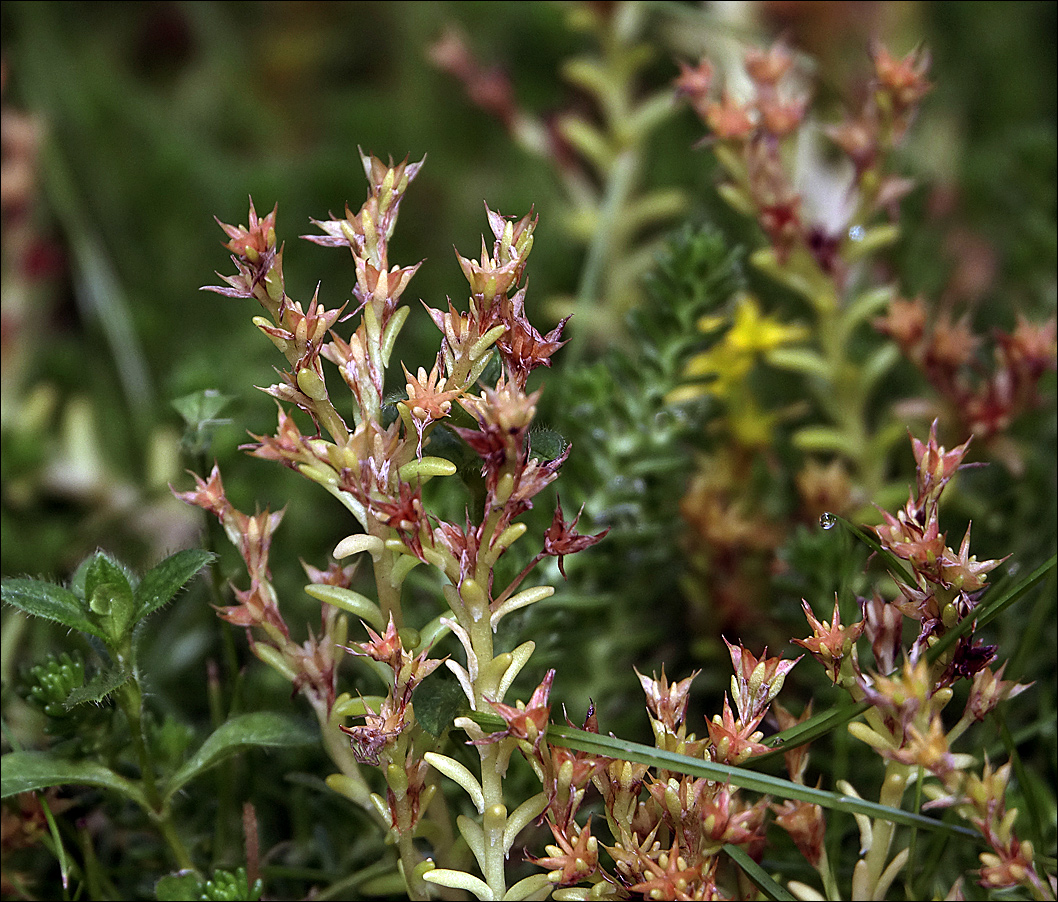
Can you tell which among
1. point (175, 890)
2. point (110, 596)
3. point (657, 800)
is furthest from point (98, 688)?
point (657, 800)

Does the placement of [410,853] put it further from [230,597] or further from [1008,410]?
[1008,410]

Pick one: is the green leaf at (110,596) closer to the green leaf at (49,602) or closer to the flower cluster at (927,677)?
the green leaf at (49,602)

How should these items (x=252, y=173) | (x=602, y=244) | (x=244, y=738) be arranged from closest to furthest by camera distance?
(x=244, y=738) < (x=602, y=244) < (x=252, y=173)

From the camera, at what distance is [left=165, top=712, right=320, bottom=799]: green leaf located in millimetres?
770


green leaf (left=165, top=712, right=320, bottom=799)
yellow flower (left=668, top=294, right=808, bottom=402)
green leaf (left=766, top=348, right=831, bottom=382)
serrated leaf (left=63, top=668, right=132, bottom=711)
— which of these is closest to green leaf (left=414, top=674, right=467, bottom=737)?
green leaf (left=165, top=712, right=320, bottom=799)

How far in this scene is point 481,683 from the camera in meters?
0.68

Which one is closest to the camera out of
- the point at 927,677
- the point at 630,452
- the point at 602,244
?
the point at 927,677

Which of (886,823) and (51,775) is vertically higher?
(51,775)

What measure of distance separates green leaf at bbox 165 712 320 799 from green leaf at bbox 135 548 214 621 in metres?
0.11

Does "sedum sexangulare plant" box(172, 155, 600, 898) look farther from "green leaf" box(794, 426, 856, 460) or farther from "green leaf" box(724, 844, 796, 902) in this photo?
"green leaf" box(794, 426, 856, 460)

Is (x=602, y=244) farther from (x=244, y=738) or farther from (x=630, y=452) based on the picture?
(x=244, y=738)

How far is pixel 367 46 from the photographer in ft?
7.64

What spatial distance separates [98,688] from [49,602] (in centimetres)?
9

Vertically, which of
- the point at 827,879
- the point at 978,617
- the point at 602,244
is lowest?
the point at 827,879
